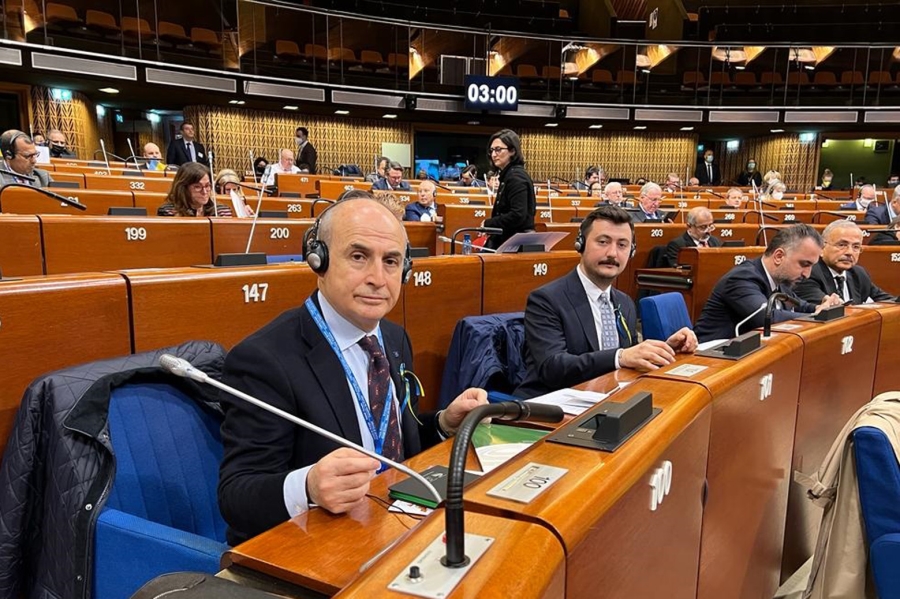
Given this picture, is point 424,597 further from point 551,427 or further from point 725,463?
point 725,463

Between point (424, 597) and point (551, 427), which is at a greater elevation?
point (424, 597)

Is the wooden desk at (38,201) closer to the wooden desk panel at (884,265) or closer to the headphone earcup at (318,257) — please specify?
the headphone earcup at (318,257)

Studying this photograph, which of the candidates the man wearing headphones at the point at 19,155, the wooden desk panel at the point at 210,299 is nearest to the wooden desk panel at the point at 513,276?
the wooden desk panel at the point at 210,299

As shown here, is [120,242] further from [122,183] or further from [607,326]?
[122,183]

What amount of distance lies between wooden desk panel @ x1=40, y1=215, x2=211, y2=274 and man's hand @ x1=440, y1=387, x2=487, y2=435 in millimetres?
2156

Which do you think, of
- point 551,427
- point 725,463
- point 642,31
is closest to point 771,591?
point 725,463

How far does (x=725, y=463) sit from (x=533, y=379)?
1.17 m

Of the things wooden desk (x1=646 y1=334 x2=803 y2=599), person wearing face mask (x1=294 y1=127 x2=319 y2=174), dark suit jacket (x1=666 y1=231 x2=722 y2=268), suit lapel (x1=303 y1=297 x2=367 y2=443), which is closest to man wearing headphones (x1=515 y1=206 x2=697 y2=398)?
wooden desk (x1=646 y1=334 x2=803 y2=599)

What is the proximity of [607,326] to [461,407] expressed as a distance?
1.29 meters

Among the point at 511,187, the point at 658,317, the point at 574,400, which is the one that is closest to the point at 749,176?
the point at 511,187

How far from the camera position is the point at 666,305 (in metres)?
3.06

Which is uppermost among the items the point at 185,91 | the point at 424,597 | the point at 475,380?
the point at 185,91

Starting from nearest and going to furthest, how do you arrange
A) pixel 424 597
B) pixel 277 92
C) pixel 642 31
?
1. pixel 424 597
2. pixel 277 92
3. pixel 642 31

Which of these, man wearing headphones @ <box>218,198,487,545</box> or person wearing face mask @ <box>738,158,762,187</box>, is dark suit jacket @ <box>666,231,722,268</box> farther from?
person wearing face mask @ <box>738,158,762,187</box>
